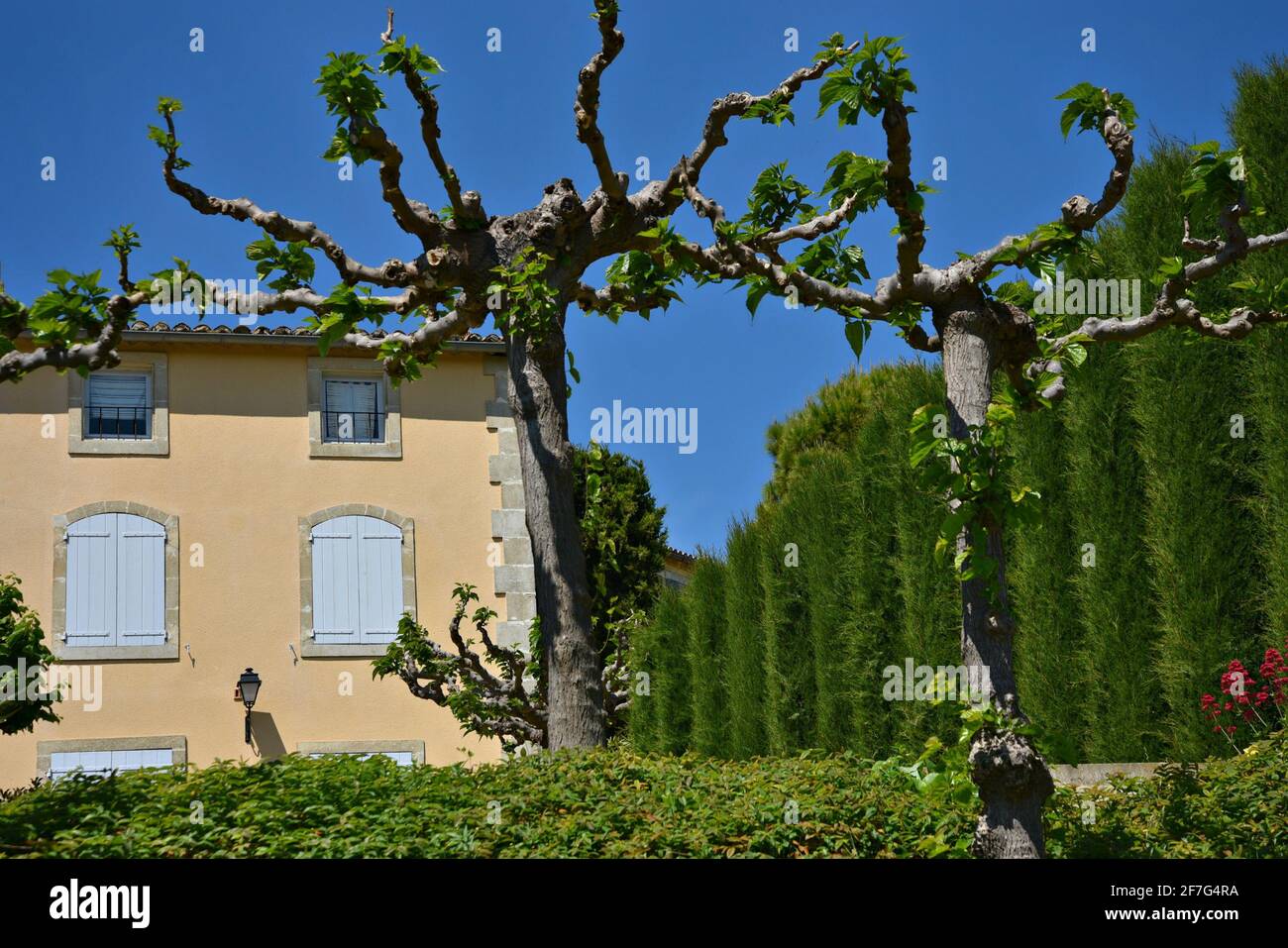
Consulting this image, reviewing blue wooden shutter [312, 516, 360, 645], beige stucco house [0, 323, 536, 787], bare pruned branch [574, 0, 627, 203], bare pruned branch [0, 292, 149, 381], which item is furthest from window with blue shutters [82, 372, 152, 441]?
bare pruned branch [574, 0, 627, 203]

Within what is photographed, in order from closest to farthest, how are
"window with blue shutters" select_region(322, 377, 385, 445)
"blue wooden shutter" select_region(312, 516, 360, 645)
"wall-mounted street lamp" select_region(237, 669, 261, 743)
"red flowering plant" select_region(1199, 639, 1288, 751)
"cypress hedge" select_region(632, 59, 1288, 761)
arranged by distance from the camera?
1. "red flowering plant" select_region(1199, 639, 1288, 751)
2. "cypress hedge" select_region(632, 59, 1288, 761)
3. "wall-mounted street lamp" select_region(237, 669, 261, 743)
4. "blue wooden shutter" select_region(312, 516, 360, 645)
5. "window with blue shutters" select_region(322, 377, 385, 445)

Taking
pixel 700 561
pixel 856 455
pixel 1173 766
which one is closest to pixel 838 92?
pixel 1173 766

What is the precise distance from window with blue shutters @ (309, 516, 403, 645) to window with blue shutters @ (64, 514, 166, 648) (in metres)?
1.95

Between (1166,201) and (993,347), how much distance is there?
3.00 meters

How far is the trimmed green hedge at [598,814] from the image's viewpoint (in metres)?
5.14

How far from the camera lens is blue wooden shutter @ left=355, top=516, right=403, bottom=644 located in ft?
54.9

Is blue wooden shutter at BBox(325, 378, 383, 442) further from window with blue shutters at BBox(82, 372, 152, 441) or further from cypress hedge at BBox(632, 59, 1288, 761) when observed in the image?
cypress hedge at BBox(632, 59, 1288, 761)

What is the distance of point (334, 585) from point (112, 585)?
8.77ft

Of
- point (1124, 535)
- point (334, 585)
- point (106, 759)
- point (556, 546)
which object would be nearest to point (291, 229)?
point (556, 546)

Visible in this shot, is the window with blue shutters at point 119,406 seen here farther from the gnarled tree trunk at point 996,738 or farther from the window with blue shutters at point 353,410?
the gnarled tree trunk at point 996,738

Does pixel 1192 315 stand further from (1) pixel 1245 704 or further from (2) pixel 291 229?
(2) pixel 291 229

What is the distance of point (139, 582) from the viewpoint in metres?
16.2

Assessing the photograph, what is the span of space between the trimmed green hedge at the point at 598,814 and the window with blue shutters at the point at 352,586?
1018 cm
